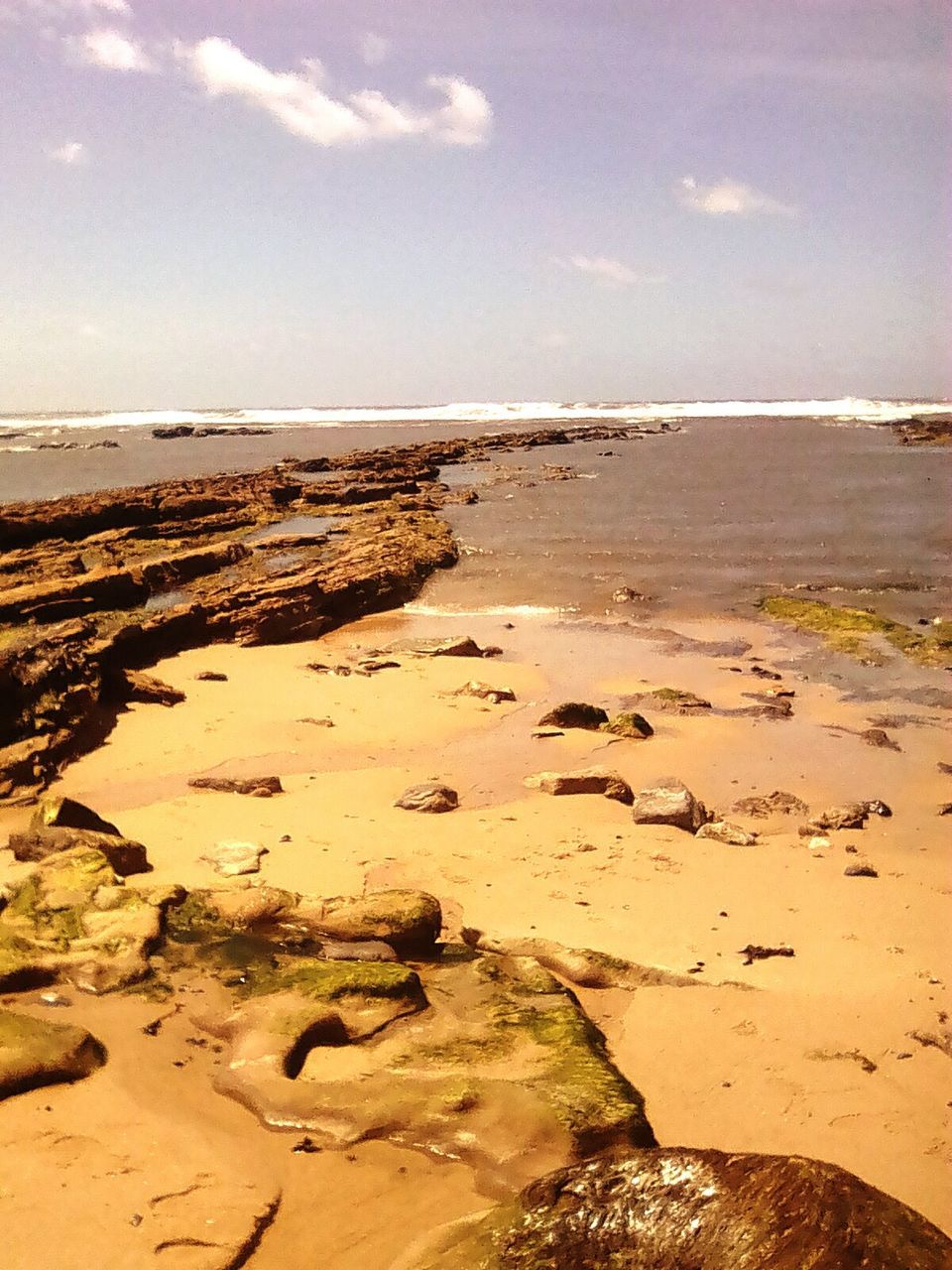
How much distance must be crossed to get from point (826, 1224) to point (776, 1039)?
253cm

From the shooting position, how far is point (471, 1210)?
3852 mm

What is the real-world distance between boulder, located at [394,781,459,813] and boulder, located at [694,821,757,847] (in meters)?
2.48

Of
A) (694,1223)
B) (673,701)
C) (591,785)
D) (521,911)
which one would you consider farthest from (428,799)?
(694,1223)

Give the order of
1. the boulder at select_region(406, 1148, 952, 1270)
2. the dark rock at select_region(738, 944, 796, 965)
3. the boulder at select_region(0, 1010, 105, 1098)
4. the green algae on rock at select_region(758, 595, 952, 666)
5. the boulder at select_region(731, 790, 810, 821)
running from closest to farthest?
the boulder at select_region(406, 1148, 952, 1270) → the boulder at select_region(0, 1010, 105, 1098) → the dark rock at select_region(738, 944, 796, 965) → the boulder at select_region(731, 790, 810, 821) → the green algae on rock at select_region(758, 595, 952, 666)

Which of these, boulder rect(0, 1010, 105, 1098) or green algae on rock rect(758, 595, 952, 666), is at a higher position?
green algae on rock rect(758, 595, 952, 666)

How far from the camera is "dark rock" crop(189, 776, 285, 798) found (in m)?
9.28

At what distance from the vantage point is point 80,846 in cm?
693

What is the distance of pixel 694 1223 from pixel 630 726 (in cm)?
834

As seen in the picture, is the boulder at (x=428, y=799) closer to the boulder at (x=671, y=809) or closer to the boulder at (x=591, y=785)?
the boulder at (x=591, y=785)

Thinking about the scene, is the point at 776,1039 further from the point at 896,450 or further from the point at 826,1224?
the point at 896,450

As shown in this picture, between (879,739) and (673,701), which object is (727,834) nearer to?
(879,739)

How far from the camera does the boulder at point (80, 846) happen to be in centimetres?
699

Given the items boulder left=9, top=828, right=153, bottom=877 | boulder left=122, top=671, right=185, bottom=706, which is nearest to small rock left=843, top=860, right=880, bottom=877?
boulder left=9, top=828, right=153, bottom=877

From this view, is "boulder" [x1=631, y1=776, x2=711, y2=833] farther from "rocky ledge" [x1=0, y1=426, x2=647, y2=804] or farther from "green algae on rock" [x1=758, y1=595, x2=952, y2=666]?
"green algae on rock" [x1=758, y1=595, x2=952, y2=666]
